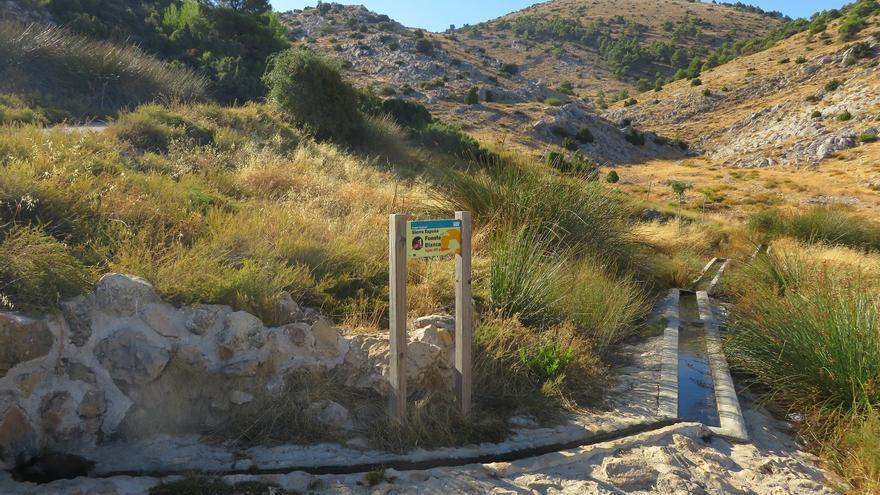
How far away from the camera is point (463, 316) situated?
4.32m

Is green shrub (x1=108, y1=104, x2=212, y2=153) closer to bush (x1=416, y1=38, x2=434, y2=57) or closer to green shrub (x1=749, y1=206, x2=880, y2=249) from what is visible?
green shrub (x1=749, y1=206, x2=880, y2=249)

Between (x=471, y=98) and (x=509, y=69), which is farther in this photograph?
(x=509, y=69)

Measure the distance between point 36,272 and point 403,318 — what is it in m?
2.37

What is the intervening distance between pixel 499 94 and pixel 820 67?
27.8 metres

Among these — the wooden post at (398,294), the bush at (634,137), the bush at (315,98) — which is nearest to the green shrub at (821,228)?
the bush at (315,98)

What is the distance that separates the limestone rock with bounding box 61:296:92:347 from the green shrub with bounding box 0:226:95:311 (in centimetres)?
7

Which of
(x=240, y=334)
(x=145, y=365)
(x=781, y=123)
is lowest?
(x=145, y=365)

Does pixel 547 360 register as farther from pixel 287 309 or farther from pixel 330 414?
pixel 287 309

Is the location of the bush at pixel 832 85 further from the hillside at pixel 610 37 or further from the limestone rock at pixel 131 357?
the limestone rock at pixel 131 357

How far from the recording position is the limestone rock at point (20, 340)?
359cm

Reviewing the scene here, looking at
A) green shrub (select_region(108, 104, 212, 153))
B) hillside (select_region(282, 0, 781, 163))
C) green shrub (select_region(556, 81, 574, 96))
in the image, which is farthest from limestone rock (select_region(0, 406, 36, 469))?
green shrub (select_region(556, 81, 574, 96))

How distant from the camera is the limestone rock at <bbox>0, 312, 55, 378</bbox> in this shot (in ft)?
11.8

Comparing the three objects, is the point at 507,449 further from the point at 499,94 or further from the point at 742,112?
the point at 742,112

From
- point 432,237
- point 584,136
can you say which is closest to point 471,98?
point 584,136
